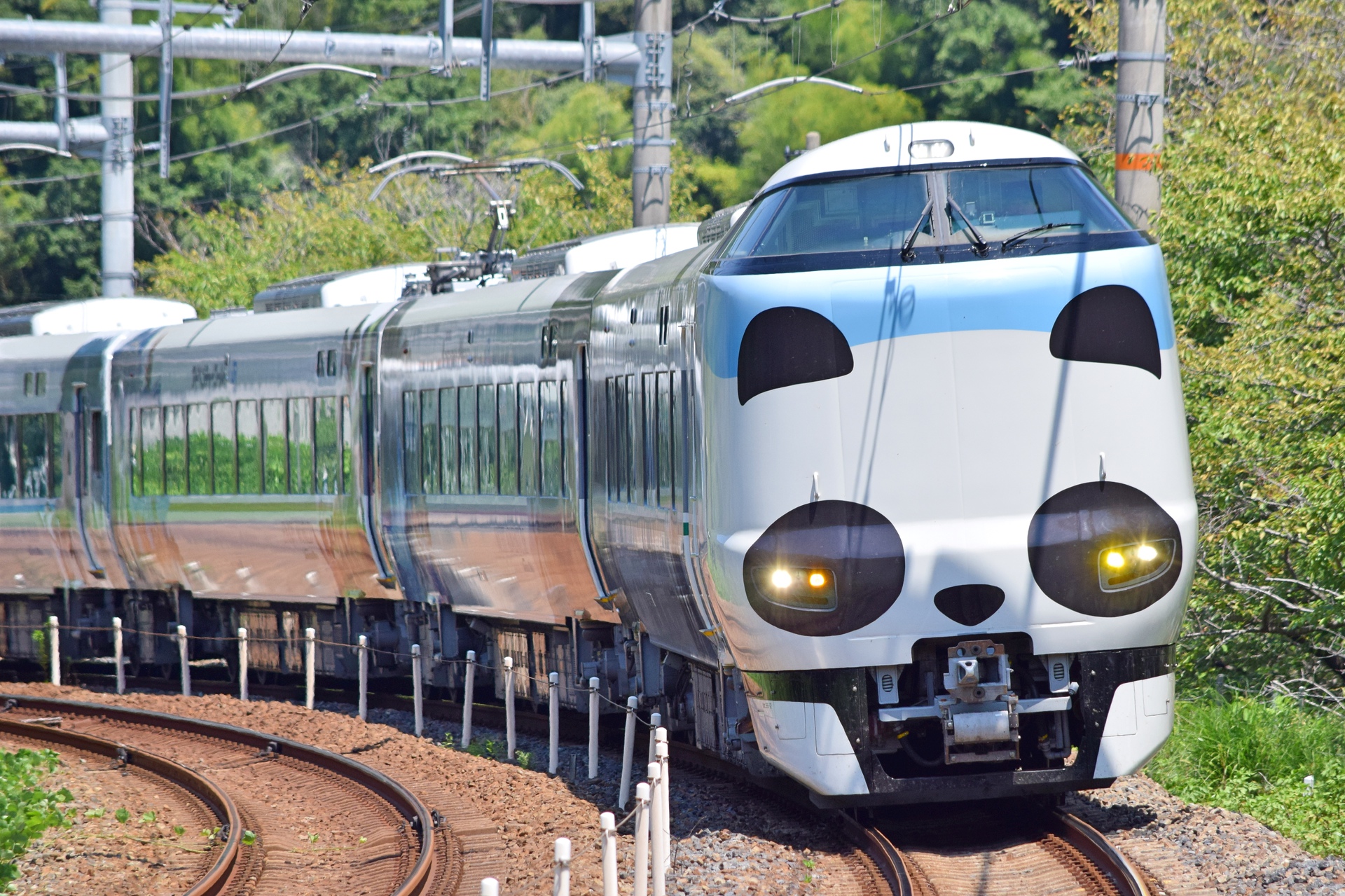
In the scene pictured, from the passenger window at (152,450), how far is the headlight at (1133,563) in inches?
525

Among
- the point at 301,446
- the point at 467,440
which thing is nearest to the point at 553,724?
the point at 467,440

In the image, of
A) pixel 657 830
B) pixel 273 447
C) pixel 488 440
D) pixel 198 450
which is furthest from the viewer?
pixel 198 450

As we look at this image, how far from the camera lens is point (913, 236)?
9391mm

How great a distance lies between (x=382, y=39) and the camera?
1833cm

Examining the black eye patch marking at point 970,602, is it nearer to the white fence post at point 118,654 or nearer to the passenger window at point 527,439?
the passenger window at point 527,439

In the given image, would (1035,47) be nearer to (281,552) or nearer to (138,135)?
Answer: (138,135)

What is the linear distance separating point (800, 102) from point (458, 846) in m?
50.2

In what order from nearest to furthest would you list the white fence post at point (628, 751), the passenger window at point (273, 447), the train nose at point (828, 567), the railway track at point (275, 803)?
the train nose at point (828, 567)
the railway track at point (275, 803)
the white fence post at point (628, 751)
the passenger window at point (273, 447)

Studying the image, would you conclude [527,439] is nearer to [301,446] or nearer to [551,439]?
[551,439]

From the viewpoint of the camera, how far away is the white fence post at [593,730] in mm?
12406

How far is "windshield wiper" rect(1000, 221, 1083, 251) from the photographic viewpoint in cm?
938

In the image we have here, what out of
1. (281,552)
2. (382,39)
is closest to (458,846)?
(281,552)

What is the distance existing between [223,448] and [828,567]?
11.5 meters

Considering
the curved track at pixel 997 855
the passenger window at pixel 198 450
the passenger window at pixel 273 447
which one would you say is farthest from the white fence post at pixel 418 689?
the curved track at pixel 997 855
